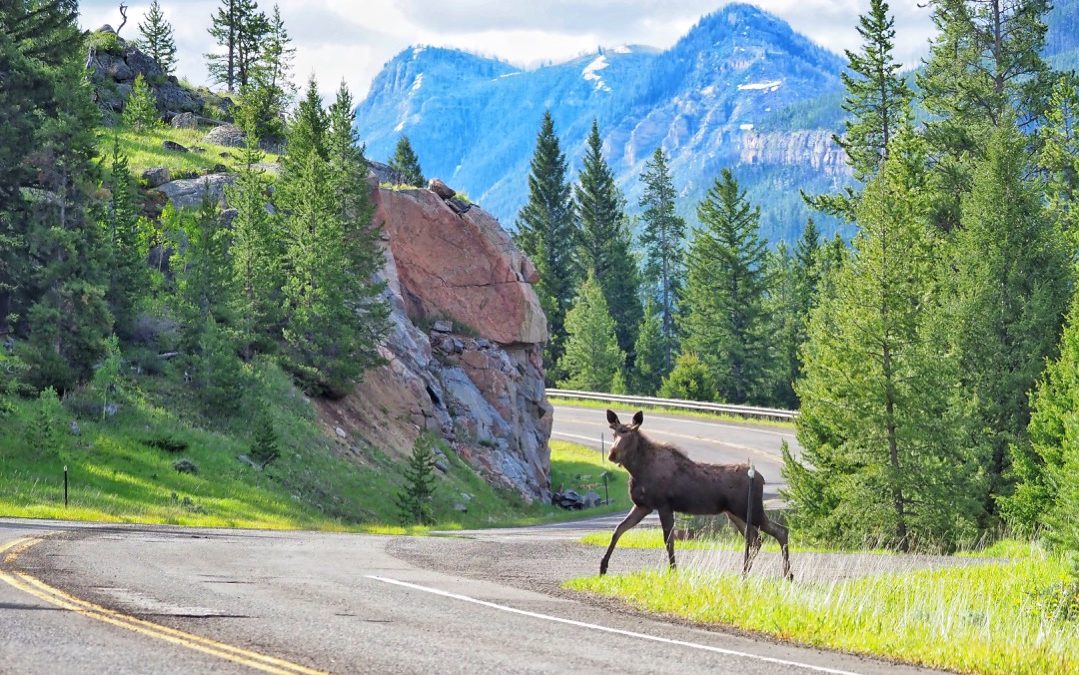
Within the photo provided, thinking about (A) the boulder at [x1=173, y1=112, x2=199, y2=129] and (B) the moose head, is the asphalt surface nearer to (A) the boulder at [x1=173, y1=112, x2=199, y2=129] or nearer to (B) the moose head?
(B) the moose head

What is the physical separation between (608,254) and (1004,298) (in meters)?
75.0

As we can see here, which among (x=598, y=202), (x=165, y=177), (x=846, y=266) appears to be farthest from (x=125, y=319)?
(x=598, y=202)

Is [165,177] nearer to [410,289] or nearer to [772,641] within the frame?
[410,289]

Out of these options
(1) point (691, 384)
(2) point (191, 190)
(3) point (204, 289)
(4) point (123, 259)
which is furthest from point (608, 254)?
(3) point (204, 289)

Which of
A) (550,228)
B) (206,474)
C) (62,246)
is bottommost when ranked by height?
(206,474)

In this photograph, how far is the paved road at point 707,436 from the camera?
194ft

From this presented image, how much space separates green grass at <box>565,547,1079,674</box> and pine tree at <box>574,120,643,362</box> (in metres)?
92.9

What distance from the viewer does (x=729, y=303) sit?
91.4 m

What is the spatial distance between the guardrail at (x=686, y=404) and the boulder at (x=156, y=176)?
34.6 metres

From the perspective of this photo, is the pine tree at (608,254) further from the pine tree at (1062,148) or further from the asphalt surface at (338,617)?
the asphalt surface at (338,617)

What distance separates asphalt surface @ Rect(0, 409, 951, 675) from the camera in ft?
30.7

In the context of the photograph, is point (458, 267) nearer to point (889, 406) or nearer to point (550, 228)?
Result: point (889, 406)

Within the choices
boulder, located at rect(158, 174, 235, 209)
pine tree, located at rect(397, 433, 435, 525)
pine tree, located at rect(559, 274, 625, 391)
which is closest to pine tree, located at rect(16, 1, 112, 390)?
pine tree, located at rect(397, 433, 435, 525)

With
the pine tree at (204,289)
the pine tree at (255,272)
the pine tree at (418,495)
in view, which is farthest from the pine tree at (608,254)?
the pine tree at (204,289)
